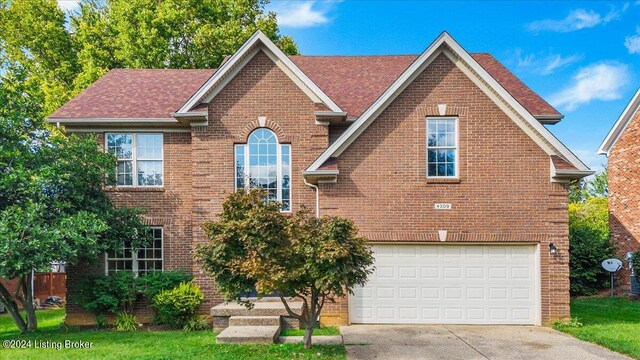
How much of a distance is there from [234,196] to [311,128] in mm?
5001

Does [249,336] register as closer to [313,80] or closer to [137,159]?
[137,159]

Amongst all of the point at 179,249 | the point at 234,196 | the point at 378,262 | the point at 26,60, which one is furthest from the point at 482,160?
the point at 26,60

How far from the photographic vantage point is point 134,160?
14.3m

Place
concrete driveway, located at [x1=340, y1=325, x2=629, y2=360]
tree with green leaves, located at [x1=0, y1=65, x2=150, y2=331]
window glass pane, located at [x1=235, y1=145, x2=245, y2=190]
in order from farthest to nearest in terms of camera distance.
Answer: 1. window glass pane, located at [x1=235, y1=145, x2=245, y2=190]
2. tree with green leaves, located at [x1=0, y1=65, x2=150, y2=331]
3. concrete driveway, located at [x1=340, y1=325, x2=629, y2=360]

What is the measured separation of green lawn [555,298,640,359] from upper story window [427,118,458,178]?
486 cm

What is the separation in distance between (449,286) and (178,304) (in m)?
7.15

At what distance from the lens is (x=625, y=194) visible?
19.7m

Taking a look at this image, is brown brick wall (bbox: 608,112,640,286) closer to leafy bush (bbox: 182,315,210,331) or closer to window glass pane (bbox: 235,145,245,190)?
window glass pane (bbox: 235,145,245,190)

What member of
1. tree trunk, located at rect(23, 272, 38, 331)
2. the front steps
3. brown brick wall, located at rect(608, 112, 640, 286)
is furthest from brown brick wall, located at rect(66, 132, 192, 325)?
brown brick wall, located at rect(608, 112, 640, 286)

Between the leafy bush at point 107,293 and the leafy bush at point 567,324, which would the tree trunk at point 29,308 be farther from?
the leafy bush at point 567,324

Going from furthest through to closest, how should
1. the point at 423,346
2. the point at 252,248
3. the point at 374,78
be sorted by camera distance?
the point at 374,78 → the point at 423,346 → the point at 252,248

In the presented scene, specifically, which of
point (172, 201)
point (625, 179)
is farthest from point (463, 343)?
point (625, 179)

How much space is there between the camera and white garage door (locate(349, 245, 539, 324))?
1266cm

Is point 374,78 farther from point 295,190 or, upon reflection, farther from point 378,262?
point 378,262
